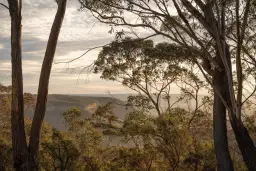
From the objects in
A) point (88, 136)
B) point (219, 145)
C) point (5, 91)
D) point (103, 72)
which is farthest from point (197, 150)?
point (5, 91)

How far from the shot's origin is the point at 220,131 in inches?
270

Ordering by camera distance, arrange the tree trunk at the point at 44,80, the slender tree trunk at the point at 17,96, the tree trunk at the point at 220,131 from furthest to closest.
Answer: the tree trunk at the point at 44,80 < the slender tree trunk at the point at 17,96 < the tree trunk at the point at 220,131

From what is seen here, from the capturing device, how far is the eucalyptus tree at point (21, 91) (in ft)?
23.1

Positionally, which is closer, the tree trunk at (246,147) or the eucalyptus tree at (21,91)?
the tree trunk at (246,147)

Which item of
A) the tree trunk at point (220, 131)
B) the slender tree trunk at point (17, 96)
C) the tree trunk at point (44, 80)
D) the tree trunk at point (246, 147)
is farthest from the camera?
the tree trunk at point (44, 80)

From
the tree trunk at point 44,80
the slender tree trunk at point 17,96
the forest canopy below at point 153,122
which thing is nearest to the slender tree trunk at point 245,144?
the forest canopy below at point 153,122

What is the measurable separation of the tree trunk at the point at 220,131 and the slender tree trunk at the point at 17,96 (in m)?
3.82

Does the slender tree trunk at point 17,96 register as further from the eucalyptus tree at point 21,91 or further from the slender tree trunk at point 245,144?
the slender tree trunk at point 245,144

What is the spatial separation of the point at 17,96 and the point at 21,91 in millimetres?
137

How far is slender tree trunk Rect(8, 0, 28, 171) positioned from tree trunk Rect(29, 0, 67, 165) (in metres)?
0.22

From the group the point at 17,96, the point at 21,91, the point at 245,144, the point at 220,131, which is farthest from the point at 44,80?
the point at 245,144

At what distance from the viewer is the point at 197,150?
8.80 m

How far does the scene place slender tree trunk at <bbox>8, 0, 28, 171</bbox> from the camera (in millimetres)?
7035

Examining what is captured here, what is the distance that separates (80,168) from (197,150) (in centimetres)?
323
